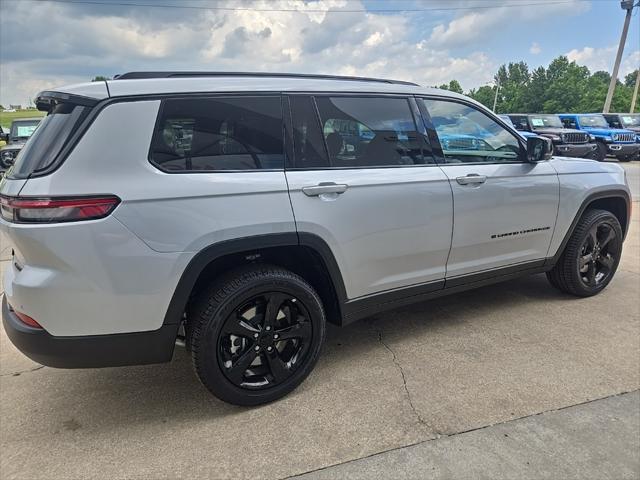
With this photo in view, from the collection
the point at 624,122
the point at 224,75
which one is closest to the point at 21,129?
the point at 224,75

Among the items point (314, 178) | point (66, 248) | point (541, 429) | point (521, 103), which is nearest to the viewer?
point (66, 248)

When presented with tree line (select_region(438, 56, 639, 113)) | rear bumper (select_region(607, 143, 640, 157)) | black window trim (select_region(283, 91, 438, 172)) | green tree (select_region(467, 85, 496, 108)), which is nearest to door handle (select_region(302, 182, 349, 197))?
black window trim (select_region(283, 91, 438, 172))

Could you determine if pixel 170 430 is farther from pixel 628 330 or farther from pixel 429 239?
pixel 628 330

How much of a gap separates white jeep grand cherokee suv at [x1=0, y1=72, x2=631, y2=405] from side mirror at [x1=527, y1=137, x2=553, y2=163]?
1.3 inches

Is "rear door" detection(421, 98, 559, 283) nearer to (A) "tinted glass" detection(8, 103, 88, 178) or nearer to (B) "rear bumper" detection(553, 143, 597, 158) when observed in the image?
(A) "tinted glass" detection(8, 103, 88, 178)

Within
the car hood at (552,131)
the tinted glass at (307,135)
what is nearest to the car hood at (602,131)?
the car hood at (552,131)

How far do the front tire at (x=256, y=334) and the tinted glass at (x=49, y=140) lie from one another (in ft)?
3.29

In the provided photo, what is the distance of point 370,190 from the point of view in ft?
9.43

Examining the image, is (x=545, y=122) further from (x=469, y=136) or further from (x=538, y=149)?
(x=469, y=136)

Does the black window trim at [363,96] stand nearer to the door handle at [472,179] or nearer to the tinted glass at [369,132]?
the tinted glass at [369,132]

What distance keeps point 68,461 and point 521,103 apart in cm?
8739

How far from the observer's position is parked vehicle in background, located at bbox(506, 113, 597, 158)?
17359 millimetres

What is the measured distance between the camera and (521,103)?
78.9 meters

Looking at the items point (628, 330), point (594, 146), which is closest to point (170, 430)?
point (628, 330)
